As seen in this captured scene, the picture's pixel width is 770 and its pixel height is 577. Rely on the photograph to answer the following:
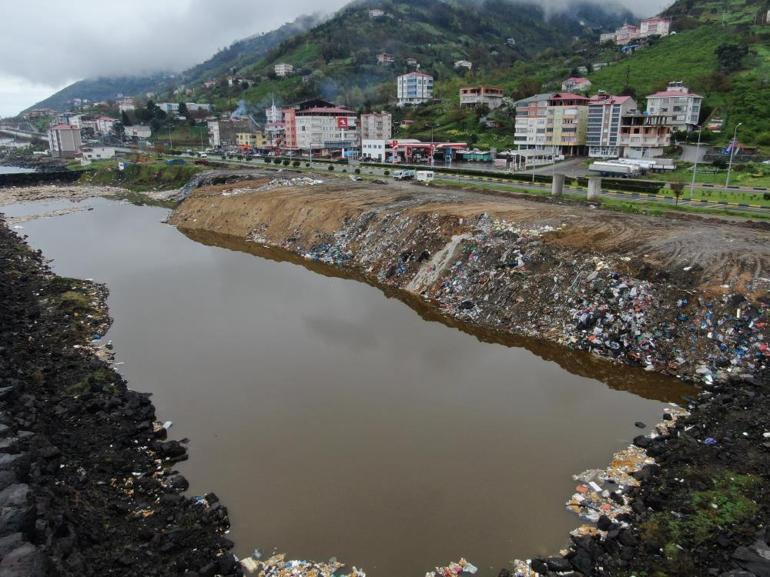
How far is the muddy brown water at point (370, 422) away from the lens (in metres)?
10.8

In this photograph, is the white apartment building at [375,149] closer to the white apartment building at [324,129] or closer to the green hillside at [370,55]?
Answer: the white apartment building at [324,129]

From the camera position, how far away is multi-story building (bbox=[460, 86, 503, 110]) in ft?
320

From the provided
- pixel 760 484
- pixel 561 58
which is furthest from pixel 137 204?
pixel 561 58

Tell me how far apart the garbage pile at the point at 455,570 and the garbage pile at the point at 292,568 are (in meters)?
1.31

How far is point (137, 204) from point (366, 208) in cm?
3557

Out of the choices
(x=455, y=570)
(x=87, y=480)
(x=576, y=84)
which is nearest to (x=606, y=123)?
(x=576, y=84)

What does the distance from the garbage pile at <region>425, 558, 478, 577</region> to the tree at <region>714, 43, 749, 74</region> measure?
99406 millimetres

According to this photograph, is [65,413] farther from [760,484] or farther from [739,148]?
[739,148]

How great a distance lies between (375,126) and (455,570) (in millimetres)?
86826

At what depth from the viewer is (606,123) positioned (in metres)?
66.5

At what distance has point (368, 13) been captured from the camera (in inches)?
7411

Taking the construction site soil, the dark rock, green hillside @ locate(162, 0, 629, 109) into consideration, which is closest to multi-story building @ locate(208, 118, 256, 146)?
green hillside @ locate(162, 0, 629, 109)

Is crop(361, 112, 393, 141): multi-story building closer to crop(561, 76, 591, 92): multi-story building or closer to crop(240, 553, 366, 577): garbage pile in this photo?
crop(561, 76, 591, 92): multi-story building

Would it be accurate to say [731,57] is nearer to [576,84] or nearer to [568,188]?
[576,84]
